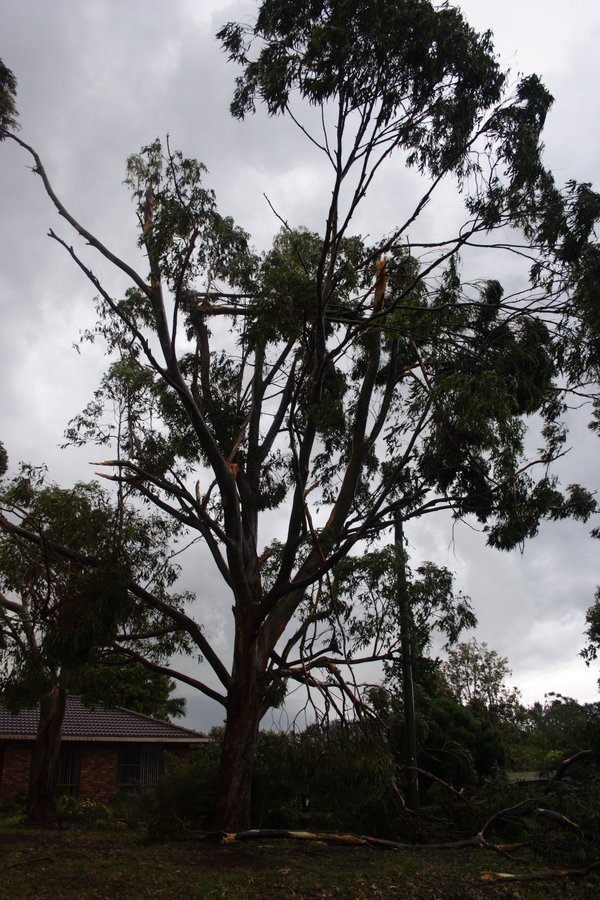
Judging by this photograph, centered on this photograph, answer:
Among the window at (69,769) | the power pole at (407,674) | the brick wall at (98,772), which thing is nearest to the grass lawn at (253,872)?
the power pole at (407,674)

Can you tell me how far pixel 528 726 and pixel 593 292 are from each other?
28.8 m

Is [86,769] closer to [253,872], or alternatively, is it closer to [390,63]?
[253,872]

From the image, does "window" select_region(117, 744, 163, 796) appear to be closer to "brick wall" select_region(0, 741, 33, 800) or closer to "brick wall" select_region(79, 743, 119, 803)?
"brick wall" select_region(79, 743, 119, 803)

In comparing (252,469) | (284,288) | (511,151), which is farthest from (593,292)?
(252,469)

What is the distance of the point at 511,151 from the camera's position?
1099 cm

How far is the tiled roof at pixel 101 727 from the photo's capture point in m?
21.5

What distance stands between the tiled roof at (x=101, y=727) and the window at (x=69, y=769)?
23.2 inches

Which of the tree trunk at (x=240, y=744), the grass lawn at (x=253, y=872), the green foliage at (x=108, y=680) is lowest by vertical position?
the grass lawn at (x=253, y=872)

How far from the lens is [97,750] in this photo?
2291 centimetres

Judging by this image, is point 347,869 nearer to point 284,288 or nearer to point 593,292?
point 284,288

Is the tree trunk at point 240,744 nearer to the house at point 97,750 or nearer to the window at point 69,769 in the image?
the house at point 97,750

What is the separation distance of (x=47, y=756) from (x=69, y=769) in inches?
271

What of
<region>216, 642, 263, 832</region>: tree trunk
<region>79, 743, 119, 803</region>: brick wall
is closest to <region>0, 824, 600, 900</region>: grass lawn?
<region>216, 642, 263, 832</region>: tree trunk

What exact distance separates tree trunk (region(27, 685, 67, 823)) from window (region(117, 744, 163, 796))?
7266 millimetres
